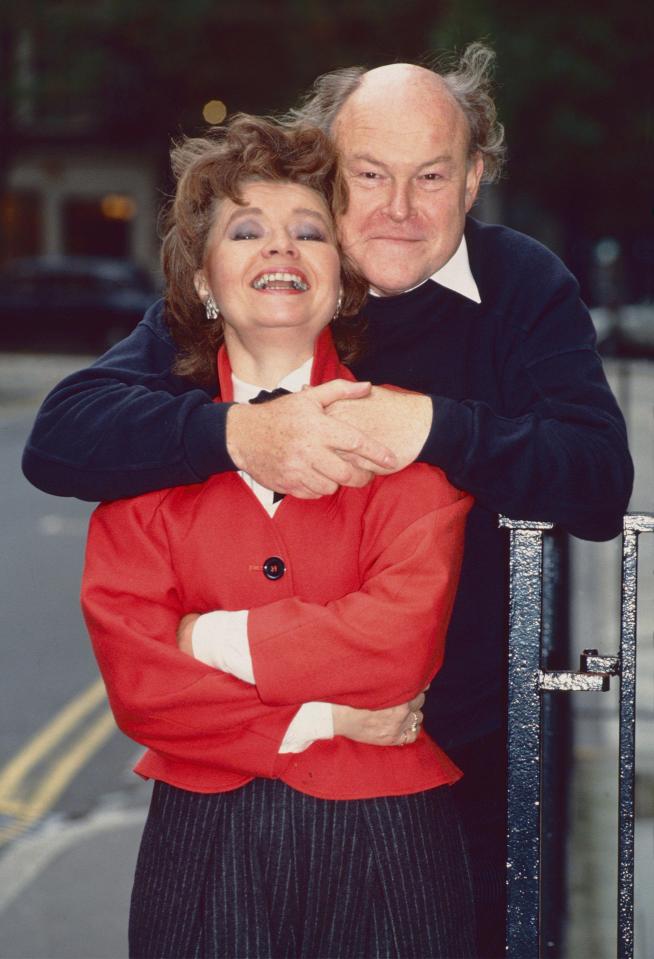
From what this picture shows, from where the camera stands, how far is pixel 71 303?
953 inches

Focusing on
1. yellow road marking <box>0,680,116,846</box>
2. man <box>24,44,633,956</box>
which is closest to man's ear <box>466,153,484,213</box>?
man <box>24,44,633,956</box>

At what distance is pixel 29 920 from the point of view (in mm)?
4203

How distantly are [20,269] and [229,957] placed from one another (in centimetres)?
2417

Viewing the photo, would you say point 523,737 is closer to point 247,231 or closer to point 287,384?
point 287,384

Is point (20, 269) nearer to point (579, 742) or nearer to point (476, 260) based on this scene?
point (579, 742)

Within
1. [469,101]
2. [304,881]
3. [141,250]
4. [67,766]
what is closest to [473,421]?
[304,881]

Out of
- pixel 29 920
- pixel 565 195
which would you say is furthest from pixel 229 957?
pixel 565 195

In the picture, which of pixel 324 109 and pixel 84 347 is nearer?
pixel 324 109

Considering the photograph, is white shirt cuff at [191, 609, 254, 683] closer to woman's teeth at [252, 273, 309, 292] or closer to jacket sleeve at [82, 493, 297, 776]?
jacket sleeve at [82, 493, 297, 776]

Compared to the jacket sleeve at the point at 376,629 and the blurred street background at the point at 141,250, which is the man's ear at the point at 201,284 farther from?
the jacket sleeve at the point at 376,629

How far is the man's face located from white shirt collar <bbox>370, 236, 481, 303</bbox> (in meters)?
0.01

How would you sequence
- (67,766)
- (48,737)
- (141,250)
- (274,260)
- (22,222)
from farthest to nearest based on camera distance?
(22,222), (141,250), (48,737), (67,766), (274,260)

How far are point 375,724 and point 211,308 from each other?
0.83m

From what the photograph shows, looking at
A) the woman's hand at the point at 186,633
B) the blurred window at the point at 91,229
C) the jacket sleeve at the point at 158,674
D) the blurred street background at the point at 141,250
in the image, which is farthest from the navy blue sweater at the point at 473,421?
the blurred window at the point at 91,229
